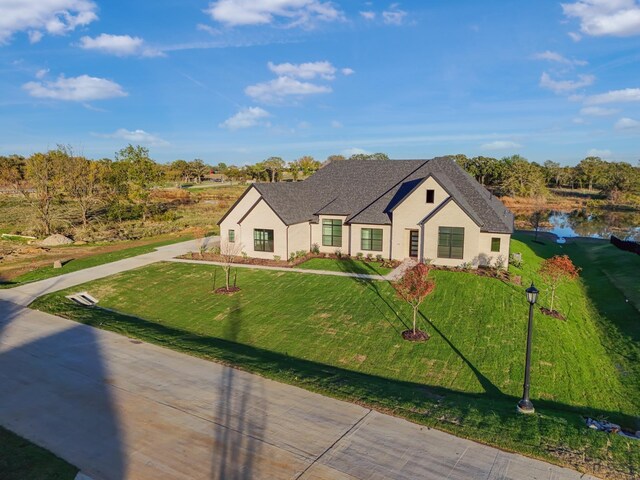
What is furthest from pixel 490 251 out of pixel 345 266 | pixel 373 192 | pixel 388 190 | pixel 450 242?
pixel 373 192

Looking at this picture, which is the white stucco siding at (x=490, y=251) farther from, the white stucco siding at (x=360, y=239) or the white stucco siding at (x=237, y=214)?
the white stucco siding at (x=237, y=214)

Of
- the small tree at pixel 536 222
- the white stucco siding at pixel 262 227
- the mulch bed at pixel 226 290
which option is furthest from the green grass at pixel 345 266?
the small tree at pixel 536 222

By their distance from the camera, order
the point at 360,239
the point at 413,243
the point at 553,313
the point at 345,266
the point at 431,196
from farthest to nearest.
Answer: the point at 360,239 < the point at 413,243 < the point at 345,266 < the point at 431,196 < the point at 553,313

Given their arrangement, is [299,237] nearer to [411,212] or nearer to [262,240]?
[262,240]

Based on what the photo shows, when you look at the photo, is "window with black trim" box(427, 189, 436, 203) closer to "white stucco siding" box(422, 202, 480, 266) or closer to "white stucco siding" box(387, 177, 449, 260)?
"white stucco siding" box(387, 177, 449, 260)

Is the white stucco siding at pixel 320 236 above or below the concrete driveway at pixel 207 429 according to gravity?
above

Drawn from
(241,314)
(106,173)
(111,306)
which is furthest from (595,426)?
(106,173)
